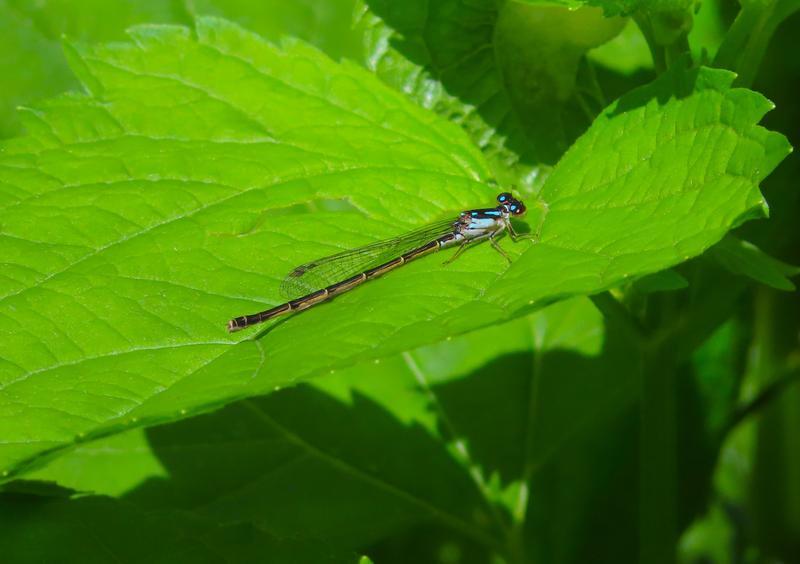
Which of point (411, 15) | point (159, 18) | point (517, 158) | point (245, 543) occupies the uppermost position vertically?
point (159, 18)

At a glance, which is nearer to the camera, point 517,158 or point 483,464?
point 517,158

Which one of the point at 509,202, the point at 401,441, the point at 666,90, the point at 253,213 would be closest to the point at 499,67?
the point at 509,202

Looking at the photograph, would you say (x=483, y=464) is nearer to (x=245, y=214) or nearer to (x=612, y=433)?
(x=612, y=433)

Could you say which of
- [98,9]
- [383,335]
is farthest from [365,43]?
[98,9]

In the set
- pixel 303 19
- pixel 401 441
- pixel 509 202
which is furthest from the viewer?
pixel 303 19

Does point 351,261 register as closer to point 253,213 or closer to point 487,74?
point 253,213

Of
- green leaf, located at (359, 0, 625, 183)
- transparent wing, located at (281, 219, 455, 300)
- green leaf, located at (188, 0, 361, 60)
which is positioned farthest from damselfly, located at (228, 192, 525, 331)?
green leaf, located at (188, 0, 361, 60)

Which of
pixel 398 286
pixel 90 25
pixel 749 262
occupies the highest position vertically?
pixel 90 25

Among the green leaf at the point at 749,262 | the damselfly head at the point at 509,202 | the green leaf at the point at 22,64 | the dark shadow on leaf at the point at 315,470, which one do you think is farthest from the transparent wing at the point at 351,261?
the green leaf at the point at 22,64
